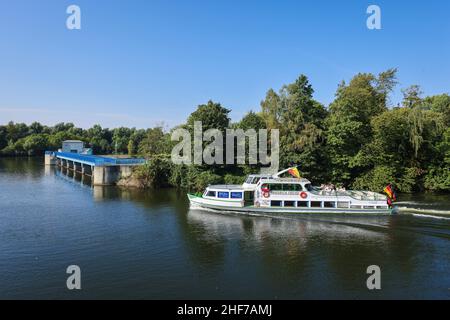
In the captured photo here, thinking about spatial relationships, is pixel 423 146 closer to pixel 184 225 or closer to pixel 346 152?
pixel 346 152

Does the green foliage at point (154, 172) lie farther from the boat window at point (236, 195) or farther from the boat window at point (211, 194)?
the boat window at point (236, 195)

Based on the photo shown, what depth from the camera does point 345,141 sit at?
219 feet

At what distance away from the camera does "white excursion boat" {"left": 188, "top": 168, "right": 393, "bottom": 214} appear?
162ft

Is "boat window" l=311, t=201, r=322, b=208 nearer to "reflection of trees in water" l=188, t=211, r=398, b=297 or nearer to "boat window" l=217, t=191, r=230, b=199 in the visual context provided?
"reflection of trees in water" l=188, t=211, r=398, b=297

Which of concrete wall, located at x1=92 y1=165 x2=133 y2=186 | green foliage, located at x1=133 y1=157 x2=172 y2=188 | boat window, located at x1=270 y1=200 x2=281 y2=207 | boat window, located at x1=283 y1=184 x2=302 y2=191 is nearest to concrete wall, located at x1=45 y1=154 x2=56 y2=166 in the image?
concrete wall, located at x1=92 y1=165 x2=133 y2=186

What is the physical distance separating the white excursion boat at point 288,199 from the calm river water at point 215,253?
2.03 m

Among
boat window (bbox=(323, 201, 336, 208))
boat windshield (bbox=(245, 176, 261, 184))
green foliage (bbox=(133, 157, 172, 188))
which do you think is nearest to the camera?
boat window (bbox=(323, 201, 336, 208))

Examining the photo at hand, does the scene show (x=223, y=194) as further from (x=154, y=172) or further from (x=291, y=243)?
(x=154, y=172)

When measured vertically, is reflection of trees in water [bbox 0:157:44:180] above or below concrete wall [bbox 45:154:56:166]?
below

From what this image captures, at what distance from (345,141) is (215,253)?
40745mm

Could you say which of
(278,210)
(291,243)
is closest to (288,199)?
(278,210)

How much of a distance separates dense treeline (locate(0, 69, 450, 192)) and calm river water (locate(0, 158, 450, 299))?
15482 mm

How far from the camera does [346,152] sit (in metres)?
68.2

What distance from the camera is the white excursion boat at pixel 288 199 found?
162 ft
